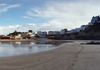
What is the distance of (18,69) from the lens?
637 inches

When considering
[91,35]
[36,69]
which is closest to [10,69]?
[36,69]

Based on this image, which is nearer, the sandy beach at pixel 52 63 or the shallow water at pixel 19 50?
the sandy beach at pixel 52 63

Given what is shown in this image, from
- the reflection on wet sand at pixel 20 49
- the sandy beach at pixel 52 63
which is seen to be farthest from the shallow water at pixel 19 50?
the sandy beach at pixel 52 63

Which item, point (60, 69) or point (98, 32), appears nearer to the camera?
point (60, 69)

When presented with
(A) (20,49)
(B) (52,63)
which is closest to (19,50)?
(A) (20,49)

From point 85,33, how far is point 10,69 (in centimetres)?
18256

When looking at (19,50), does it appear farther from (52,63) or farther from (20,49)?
(52,63)

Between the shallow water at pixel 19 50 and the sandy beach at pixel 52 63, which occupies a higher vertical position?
the sandy beach at pixel 52 63

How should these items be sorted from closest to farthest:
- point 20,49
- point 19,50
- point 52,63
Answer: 1. point 52,63
2. point 19,50
3. point 20,49

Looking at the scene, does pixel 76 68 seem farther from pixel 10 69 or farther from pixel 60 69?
pixel 10 69

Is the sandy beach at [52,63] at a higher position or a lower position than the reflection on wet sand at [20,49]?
higher

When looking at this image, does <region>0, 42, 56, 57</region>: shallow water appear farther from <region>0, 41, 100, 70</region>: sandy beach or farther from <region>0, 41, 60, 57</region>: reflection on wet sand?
<region>0, 41, 100, 70</region>: sandy beach

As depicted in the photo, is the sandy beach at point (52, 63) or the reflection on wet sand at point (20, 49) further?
the reflection on wet sand at point (20, 49)

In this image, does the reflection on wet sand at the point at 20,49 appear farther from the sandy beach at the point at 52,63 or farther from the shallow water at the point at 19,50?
the sandy beach at the point at 52,63
